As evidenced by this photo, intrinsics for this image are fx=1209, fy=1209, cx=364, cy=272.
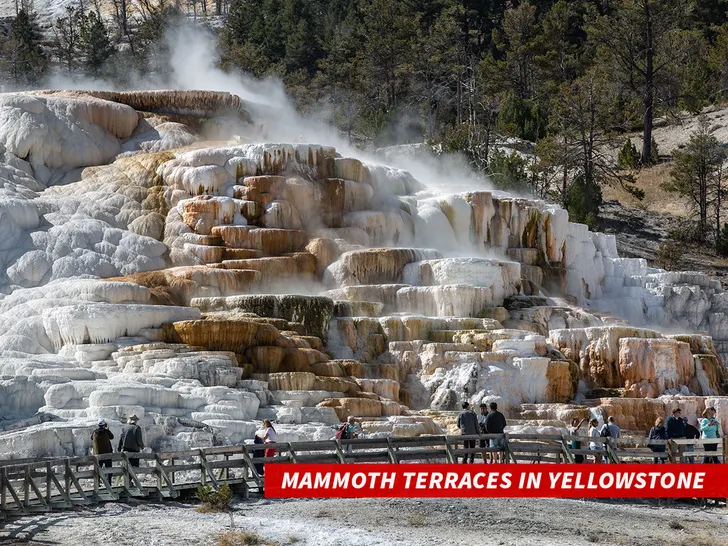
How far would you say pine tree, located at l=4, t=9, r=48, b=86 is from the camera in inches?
2231

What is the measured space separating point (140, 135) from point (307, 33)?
2594 centimetres

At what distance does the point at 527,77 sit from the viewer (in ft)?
186

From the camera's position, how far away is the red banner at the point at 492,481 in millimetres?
15109

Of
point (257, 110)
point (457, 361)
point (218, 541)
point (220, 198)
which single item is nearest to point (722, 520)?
point (218, 541)

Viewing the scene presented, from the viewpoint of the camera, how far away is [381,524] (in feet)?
44.6

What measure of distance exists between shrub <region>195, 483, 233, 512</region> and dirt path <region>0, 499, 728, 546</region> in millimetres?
178

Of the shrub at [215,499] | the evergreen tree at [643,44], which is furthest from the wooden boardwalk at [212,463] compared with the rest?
the evergreen tree at [643,44]

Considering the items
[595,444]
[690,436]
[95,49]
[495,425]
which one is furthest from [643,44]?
[495,425]

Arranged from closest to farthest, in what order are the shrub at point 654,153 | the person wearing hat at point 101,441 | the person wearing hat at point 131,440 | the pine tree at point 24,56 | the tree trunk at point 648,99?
the person wearing hat at point 101,441 → the person wearing hat at point 131,440 → the tree trunk at point 648,99 → the shrub at point 654,153 → the pine tree at point 24,56

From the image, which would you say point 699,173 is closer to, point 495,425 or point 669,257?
point 669,257

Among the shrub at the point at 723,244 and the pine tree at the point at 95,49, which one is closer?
the shrub at the point at 723,244

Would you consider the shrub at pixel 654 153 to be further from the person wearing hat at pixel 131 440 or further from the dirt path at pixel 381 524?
the person wearing hat at pixel 131 440

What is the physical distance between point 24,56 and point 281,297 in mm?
37927

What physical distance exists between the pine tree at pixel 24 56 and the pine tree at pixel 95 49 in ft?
6.93
